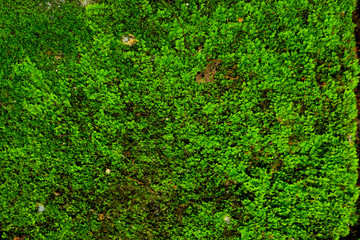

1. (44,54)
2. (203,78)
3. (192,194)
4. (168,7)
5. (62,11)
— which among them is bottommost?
(192,194)

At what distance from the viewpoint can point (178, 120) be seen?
114 inches

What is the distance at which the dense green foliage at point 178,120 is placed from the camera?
2.79m

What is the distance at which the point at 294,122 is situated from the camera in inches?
112

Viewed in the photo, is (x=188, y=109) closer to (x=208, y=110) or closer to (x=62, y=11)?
(x=208, y=110)

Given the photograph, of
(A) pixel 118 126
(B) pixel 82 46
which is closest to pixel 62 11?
(B) pixel 82 46

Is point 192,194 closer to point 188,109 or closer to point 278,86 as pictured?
point 188,109

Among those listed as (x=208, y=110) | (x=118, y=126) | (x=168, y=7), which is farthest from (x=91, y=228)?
(x=168, y=7)

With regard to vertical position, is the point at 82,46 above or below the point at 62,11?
below

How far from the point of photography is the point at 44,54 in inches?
118

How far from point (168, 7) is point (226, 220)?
3.56 meters

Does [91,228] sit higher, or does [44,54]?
[44,54]

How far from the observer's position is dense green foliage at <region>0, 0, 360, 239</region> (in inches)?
110

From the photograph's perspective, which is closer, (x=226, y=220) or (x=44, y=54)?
(x=226, y=220)

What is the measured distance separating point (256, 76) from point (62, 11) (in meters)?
3.41
